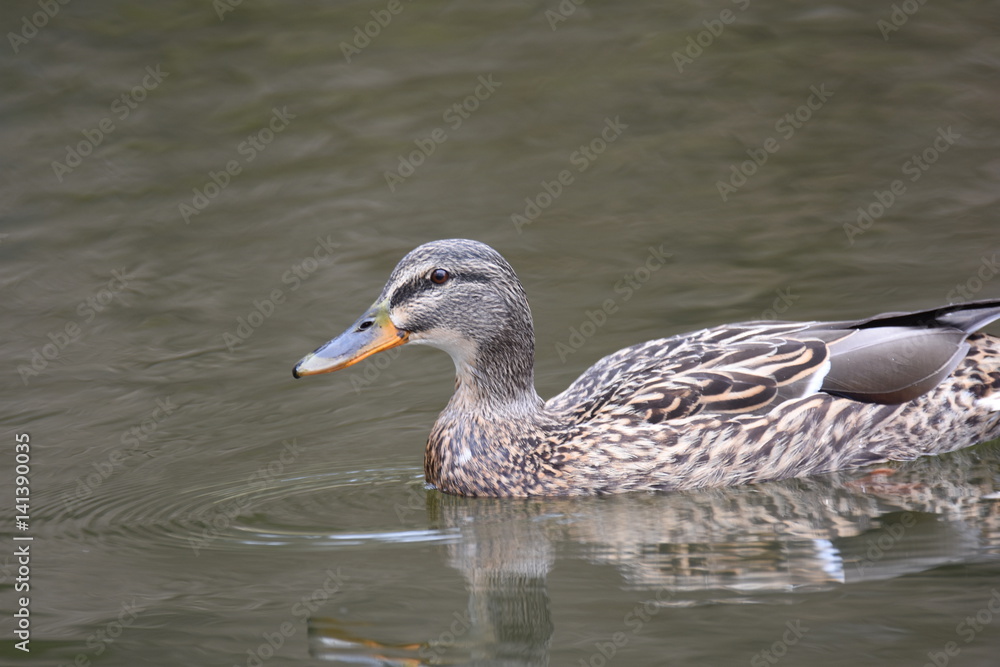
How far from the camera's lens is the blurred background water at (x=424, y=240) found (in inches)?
258

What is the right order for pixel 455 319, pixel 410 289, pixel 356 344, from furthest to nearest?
pixel 455 319
pixel 410 289
pixel 356 344

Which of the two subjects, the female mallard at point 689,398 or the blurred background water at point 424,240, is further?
the female mallard at point 689,398

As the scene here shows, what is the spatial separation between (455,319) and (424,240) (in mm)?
4055

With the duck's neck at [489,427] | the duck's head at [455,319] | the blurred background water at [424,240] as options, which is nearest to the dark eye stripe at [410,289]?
the duck's head at [455,319]

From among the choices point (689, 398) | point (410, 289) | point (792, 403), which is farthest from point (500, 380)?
point (792, 403)

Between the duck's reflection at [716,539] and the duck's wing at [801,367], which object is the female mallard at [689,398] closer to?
the duck's wing at [801,367]

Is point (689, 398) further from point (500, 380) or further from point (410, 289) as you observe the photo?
point (410, 289)

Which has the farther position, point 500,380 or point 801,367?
point 500,380

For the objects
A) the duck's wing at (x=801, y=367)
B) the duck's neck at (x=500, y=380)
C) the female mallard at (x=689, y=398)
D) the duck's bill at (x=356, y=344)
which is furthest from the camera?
the duck's neck at (x=500, y=380)

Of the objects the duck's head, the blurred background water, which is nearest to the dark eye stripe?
the duck's head

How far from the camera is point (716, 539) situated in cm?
722

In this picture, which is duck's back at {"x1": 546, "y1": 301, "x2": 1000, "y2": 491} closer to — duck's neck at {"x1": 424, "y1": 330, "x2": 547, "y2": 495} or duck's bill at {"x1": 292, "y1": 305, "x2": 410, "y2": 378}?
duck's neck at {"x1": 424, "y1": 330, "x2": 547, "y2": 495}

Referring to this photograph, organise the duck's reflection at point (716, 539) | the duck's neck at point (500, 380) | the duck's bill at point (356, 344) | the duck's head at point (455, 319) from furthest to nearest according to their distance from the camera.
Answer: the duck's neck at point (500, 380), the duck's head at point (455, 319), the duck's bill at point (356, 344), the duck's reflection at point (716, 539)

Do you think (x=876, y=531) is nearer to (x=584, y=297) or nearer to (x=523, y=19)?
(x=584, y=297)
